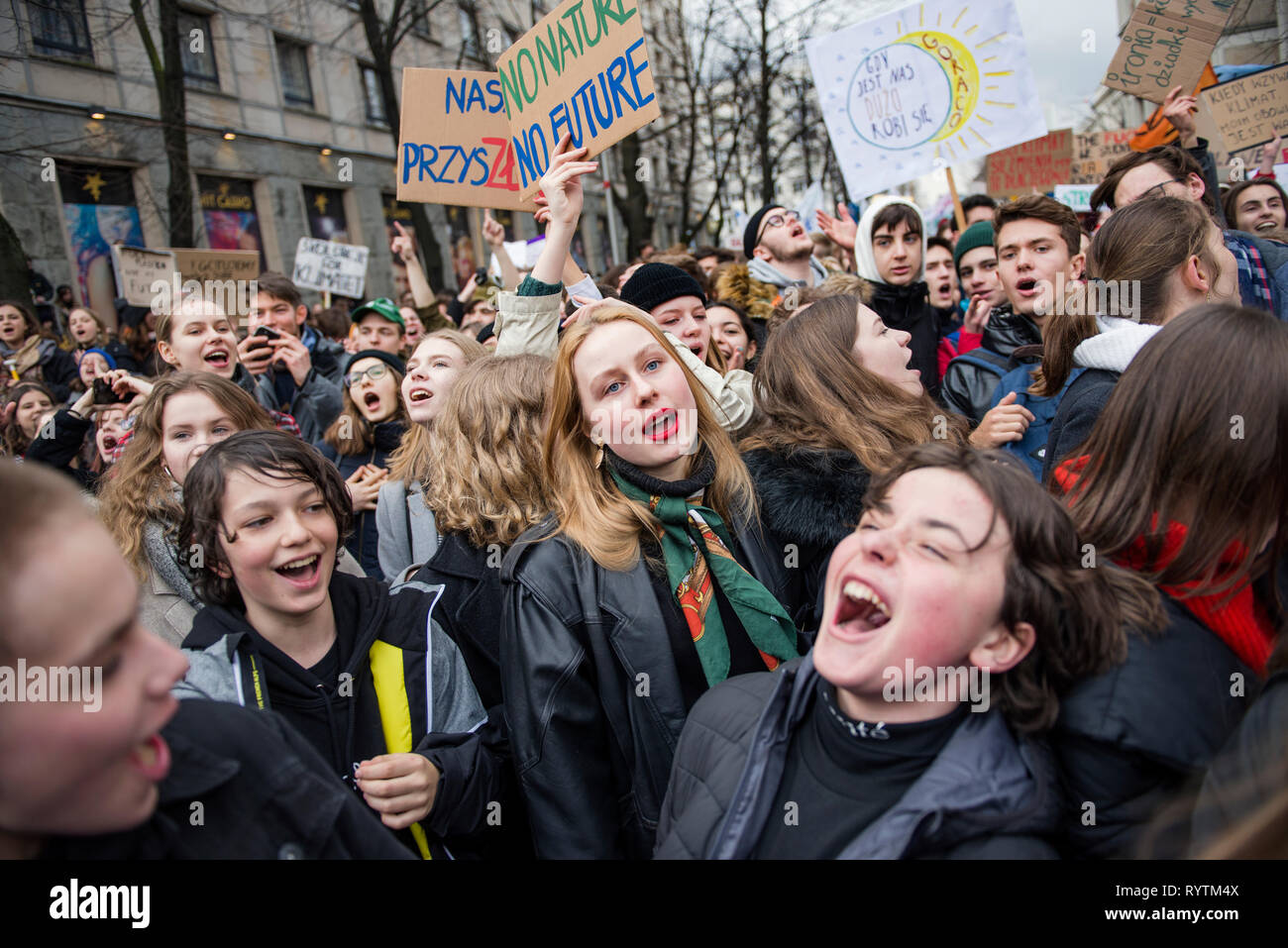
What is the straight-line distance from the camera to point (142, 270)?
7254 mm

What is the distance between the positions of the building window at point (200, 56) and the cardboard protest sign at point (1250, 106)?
57.0ft

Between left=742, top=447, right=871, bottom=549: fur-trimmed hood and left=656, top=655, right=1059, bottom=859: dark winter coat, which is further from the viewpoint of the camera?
left=742, top=447, right=871, bottom=549: fur-trimmed hood

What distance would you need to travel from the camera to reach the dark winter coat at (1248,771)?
1.10 m

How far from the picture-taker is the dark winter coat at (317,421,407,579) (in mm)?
3605

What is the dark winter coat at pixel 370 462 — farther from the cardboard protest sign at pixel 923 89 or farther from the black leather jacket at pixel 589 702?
the cardboard protest sign at pixel 923 89

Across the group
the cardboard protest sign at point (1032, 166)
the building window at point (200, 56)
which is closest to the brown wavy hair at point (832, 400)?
the cardboard protest sign at point (1032, 166)

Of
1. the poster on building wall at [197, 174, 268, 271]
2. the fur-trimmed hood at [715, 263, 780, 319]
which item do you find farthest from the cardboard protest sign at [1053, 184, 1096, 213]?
the poster on building wall at [197, 174, 268, 271]

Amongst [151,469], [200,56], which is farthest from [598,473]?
[200,56]

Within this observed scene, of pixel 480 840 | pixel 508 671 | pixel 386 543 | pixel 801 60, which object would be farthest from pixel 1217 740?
pixel 801 60

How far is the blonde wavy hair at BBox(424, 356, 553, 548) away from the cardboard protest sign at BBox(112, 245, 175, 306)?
19.5 ft

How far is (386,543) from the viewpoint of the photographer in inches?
123

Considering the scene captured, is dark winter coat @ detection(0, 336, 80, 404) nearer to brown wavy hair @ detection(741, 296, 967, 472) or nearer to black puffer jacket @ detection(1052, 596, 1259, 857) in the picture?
brown wavy hair @ detection(741, 296, 967, 472)

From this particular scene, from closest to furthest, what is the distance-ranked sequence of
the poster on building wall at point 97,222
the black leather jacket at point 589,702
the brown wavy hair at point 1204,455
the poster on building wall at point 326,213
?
the brown wavy hair at point 1204,455, the black leather jacket at point 589,702, the poster on building wall at point 97,222, the poster on building wall at point 326,213
